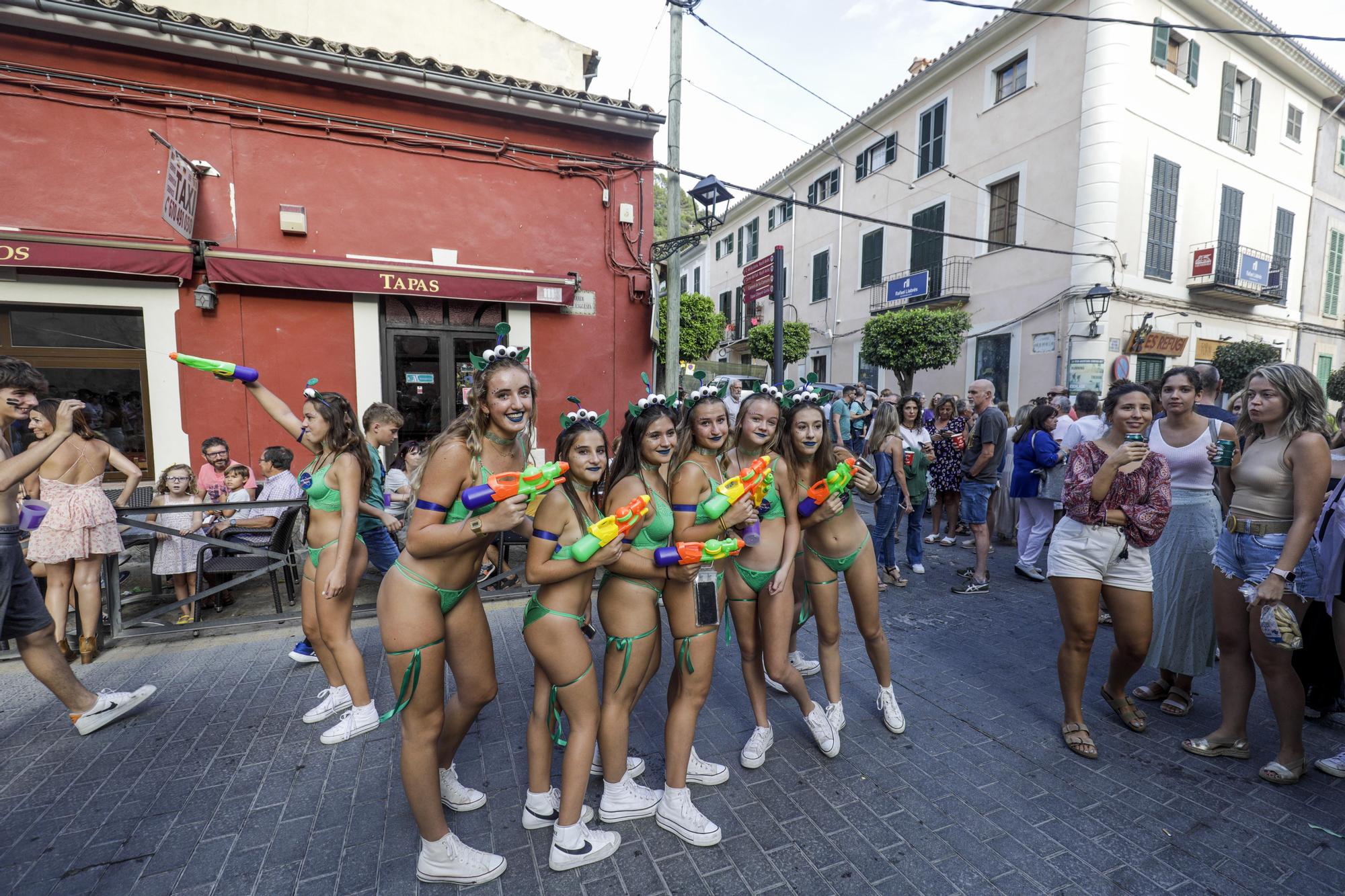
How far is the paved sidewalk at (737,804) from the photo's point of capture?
2.30m

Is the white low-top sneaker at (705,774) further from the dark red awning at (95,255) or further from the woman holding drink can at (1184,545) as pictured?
the dark red awning at (95,255)

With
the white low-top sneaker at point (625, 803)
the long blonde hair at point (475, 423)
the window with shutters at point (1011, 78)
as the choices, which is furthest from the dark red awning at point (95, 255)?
the window with shutters at point (1011, 78)

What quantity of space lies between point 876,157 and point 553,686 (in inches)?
862

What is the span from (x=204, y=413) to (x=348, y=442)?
18.9 ft

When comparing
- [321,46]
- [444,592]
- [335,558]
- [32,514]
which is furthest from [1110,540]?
[321,46]

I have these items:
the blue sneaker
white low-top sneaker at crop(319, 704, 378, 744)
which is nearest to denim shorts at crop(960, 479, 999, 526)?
white low-top sneaker at crop(319, 704, 378, 744)

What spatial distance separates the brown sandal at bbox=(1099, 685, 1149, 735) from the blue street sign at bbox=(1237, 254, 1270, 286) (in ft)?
61.5

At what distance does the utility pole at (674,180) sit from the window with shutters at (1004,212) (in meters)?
10.5

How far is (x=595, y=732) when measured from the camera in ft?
7.95

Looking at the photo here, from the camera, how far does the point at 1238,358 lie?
15.4 meters

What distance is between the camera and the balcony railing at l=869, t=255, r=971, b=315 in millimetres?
16688

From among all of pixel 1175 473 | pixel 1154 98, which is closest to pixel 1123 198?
pixel 1154 98

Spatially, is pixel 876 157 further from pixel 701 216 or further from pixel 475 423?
pixel 475 423

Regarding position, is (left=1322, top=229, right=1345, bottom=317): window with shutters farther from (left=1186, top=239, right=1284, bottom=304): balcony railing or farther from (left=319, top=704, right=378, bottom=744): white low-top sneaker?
(left=319, top=704, right=378, bottom=744): white low-top sneaker
